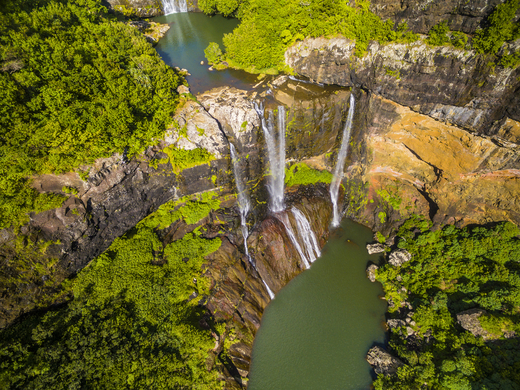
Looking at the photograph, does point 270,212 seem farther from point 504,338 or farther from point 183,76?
point 504,338

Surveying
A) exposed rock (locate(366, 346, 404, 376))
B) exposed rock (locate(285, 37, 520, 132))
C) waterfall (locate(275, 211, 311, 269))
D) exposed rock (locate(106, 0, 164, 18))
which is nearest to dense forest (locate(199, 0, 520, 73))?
exposed rock (locate(285, 37, 520, 132))

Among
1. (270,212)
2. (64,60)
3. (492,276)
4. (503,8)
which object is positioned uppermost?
(503,8)

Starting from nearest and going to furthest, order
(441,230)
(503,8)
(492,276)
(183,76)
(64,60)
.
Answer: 1. (503,8)
2. (64,60)
3. (492,276)
4. (441,230)
5. (183,76)

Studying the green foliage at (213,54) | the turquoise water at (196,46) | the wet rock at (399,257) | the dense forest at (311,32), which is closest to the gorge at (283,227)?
the wet rock at (399,257)

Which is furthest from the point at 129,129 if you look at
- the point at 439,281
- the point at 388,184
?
the point at 439,281

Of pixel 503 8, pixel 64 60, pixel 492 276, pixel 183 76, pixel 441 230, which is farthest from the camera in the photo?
pixel 183 76

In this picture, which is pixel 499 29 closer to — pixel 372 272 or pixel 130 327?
pixel 372 272

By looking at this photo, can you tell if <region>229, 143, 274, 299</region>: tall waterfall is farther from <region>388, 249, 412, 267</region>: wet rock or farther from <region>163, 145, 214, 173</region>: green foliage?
<region>388, 249, 412, 267</region>: wet rock

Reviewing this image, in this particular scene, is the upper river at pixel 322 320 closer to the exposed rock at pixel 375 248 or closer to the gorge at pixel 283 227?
the gorge at pixel 283 227

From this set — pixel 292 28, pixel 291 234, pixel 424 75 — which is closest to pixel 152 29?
pixel 292 28
